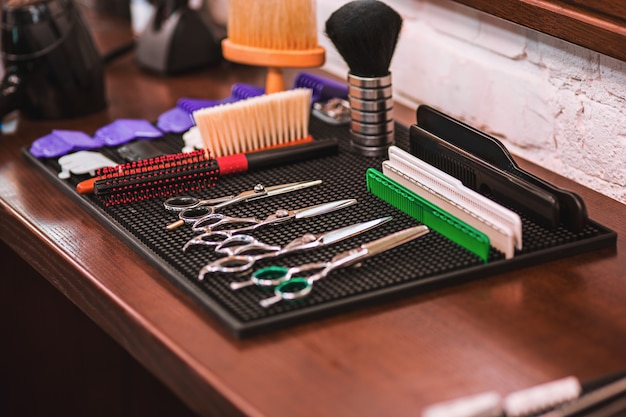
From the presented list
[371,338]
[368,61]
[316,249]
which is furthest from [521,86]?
[371,338]

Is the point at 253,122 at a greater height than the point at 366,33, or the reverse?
the point at 366,33

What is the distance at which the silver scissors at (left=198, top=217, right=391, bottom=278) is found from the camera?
0.96 m

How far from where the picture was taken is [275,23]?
134 centimetres

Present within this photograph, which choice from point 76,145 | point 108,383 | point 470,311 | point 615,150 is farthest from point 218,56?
point 470,311

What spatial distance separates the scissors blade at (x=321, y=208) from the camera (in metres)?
1.08

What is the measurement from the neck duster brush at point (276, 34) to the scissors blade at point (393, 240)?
0.42 metres

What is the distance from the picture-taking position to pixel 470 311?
0.91m

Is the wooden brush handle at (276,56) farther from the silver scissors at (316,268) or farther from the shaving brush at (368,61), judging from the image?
the silver scissors at (316,268)

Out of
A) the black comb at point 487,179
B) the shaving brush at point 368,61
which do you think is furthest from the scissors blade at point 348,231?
the shaving brush at point 368,61

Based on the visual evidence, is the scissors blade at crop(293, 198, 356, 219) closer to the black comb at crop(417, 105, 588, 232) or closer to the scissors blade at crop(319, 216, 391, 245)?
the scissors blade at crop(319, 216, 391, 245)

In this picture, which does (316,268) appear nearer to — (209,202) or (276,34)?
(209,202)

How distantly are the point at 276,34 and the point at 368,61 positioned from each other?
7.5 inches

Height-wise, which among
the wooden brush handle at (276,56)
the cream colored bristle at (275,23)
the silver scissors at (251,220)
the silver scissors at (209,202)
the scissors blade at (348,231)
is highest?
the cream colored bristle at (275,23)

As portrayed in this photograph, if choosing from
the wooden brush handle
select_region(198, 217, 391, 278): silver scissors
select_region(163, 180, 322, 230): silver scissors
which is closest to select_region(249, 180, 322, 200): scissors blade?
select_region(163, 180, 322, 230): silver scissors
